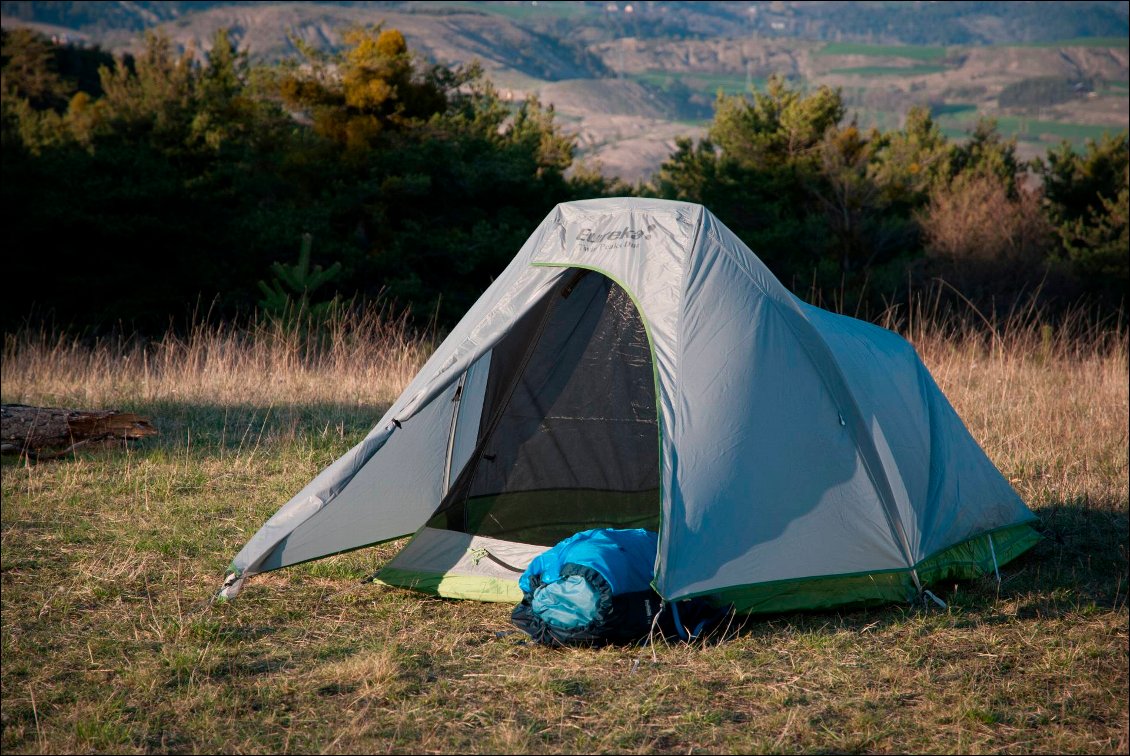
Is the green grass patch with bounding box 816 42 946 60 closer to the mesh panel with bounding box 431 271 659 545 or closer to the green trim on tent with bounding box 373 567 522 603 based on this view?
the mesh panel with bounding box 431 271 659 545

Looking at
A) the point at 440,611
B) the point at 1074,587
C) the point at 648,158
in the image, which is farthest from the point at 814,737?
the point at 648,158

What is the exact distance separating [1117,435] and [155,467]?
642cm

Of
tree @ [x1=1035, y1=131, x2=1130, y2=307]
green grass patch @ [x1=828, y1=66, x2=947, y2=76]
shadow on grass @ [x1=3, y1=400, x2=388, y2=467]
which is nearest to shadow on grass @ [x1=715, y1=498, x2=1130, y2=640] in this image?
shadow on grass @ [x1=3, y1=400, x2=388, y2=467]

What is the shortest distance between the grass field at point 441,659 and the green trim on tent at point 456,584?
0.06 metres

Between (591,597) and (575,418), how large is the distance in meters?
1.57

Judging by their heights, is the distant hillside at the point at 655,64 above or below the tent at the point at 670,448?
above

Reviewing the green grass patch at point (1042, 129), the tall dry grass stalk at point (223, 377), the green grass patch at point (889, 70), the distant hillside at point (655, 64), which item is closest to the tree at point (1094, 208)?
the tall dry grass stalk at point (223, 377)

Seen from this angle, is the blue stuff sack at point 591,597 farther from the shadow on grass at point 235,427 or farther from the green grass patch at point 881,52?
the green grass patch at point 881,52

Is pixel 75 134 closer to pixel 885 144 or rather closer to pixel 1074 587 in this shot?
pixel 885 144

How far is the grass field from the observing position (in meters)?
2.88

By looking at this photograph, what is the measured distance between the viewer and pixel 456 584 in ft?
13.6

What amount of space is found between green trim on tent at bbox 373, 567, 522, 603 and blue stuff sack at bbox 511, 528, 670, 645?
33 centimetres

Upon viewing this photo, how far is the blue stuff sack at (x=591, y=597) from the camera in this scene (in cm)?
349

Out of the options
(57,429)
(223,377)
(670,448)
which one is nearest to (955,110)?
(223,377)
